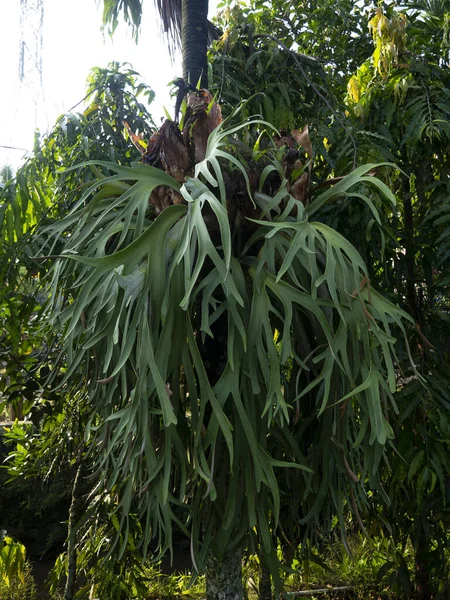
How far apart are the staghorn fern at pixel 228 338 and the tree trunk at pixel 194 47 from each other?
85 centimetres

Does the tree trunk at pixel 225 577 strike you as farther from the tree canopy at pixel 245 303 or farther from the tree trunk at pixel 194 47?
A: the tree trunk at pixel 194 47

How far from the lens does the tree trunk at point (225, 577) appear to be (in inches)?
77.7

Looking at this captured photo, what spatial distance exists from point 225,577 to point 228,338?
0.93 metres

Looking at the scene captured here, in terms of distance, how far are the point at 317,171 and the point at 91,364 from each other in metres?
1.30

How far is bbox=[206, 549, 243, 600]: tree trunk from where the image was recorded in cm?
197

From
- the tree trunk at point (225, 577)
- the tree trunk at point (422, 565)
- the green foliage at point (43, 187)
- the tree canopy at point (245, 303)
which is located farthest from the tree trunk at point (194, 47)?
the tree trunk at point (422, 565)

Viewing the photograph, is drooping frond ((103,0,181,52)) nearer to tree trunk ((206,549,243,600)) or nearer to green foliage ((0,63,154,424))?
green foliage ((0,63,154,424))

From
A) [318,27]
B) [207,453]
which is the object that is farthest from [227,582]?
[318,27]

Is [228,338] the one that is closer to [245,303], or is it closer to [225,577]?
[245,303]

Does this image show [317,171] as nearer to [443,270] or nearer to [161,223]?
[443,270]

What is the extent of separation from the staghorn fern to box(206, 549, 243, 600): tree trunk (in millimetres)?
192

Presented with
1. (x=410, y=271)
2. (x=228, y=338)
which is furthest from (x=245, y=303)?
(x=410, y=271)

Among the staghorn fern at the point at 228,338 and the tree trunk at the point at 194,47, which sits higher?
the tree trunk at the point at 194,47

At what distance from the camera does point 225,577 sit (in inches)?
78.1
